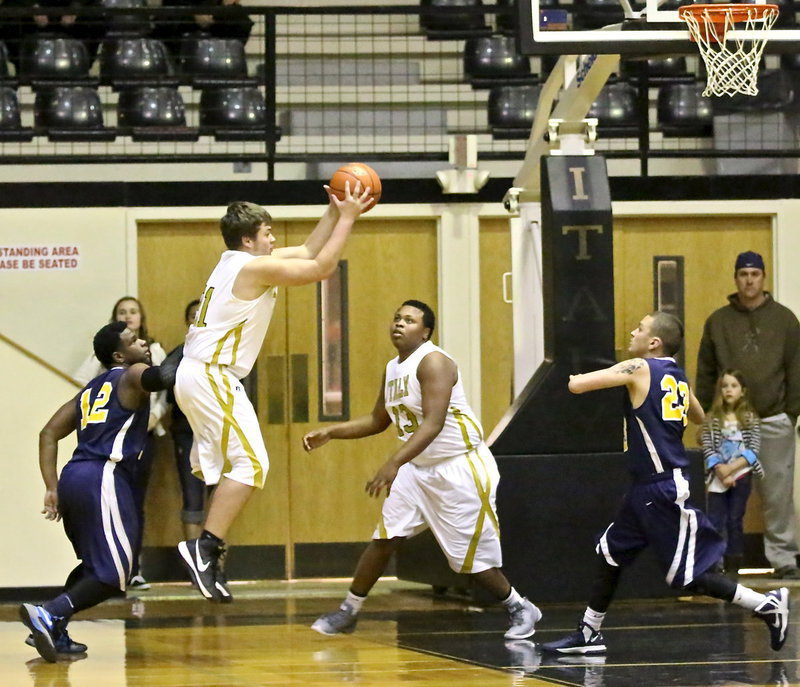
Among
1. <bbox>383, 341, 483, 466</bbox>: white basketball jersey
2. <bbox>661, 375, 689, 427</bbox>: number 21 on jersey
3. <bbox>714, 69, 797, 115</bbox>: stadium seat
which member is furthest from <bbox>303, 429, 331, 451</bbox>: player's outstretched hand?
<bbox>714, 69, 797, 115</bbox>: stadium seat

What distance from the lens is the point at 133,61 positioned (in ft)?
39.6

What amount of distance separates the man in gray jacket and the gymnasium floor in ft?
2.43

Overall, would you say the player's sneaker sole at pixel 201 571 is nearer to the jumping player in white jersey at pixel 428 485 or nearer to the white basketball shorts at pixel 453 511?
the jumping player in white jersey at pixel 428 485

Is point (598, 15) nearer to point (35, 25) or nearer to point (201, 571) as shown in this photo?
point (35, 25)

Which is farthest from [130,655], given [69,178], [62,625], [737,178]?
[737,178]

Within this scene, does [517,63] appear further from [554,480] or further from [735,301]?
[554,480]

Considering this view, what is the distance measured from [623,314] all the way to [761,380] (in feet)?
3.79

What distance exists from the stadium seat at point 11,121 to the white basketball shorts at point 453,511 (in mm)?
4791

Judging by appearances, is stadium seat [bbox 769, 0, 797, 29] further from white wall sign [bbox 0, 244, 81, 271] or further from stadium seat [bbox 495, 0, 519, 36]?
white wall sign [bbox 0, 244, 81, 271]

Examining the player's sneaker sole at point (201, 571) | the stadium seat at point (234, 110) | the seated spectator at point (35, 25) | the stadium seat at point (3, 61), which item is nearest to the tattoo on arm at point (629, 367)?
the player's sneaker sole at point (201, 571)

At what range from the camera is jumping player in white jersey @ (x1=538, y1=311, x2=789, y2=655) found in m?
7.00

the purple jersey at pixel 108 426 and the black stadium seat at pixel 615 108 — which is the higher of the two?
the black stadium seat at pixel 615 108

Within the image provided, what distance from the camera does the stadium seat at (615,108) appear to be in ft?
39.5

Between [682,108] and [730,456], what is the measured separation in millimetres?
3166
